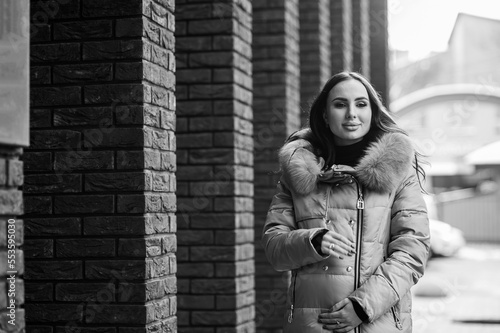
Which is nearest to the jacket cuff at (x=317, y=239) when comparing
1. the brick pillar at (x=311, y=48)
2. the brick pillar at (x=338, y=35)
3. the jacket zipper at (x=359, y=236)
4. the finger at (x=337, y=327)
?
the jacket zipper at (x=359, y=236)

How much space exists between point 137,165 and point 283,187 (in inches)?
24.8

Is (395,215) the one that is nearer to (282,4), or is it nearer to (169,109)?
(169,109)

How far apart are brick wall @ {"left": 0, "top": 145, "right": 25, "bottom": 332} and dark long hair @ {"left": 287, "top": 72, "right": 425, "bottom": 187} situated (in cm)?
128

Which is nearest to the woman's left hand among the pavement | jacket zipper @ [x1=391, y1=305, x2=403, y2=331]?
jacket zipper @ [x1=391, y1=305, x2=403, y2=331]

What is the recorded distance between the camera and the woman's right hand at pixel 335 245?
3076mm

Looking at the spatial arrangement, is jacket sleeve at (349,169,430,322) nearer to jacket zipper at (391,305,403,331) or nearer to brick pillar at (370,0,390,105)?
jacket zipper at (391,305,403,331)

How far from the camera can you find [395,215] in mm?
3273

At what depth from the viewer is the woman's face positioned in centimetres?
339

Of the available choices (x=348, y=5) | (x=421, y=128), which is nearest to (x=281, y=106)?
(x=348, y=5)

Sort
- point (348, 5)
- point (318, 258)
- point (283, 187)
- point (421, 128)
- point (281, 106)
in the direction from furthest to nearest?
1. point (421, 128)
2. point (348, 5)
3. point (281, 106)
4. point (283, 187)
5. point (318, 258)

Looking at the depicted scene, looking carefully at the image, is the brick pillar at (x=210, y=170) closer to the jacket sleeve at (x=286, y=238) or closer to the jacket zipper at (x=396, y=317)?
the jacket sleeve at (x=286, y=238)

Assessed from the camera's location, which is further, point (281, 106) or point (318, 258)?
point (281, 106)

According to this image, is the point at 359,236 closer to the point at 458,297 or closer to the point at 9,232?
the point at 9,232

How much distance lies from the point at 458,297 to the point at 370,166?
10.5 meters
